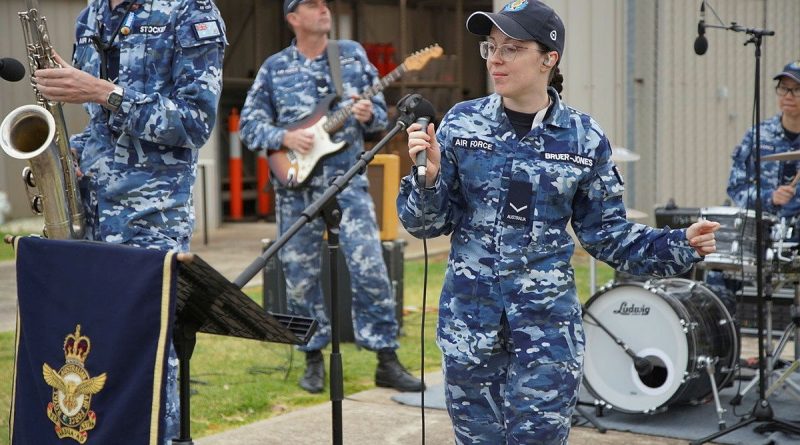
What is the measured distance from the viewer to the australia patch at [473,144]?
365 centimetres

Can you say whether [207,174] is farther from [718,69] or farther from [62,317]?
[62,317]

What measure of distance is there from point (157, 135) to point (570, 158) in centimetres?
155

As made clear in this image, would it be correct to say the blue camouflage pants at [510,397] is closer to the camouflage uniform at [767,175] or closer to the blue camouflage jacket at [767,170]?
the camouflage uniform at [767,175]

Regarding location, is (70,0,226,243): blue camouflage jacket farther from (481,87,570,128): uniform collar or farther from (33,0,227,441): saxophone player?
(481,87,570,128): uniform collar

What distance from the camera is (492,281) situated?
360 centimetres

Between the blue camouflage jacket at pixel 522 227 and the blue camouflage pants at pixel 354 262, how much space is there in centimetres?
312

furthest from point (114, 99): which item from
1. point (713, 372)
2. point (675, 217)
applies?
point (675, 217)

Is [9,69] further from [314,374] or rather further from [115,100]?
[314,374]

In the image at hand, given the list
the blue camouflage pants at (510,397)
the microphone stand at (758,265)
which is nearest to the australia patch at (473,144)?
the blue camouflage pants at (510,397)

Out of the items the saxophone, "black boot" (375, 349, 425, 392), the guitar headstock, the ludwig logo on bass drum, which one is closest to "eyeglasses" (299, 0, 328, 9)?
the guitar headstock

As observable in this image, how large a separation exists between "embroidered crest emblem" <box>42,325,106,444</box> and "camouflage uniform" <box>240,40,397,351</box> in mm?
3561

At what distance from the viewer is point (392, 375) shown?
683 centimetres

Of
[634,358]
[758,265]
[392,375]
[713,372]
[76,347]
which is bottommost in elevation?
[392,375]

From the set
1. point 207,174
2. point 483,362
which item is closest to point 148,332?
point 483,362
